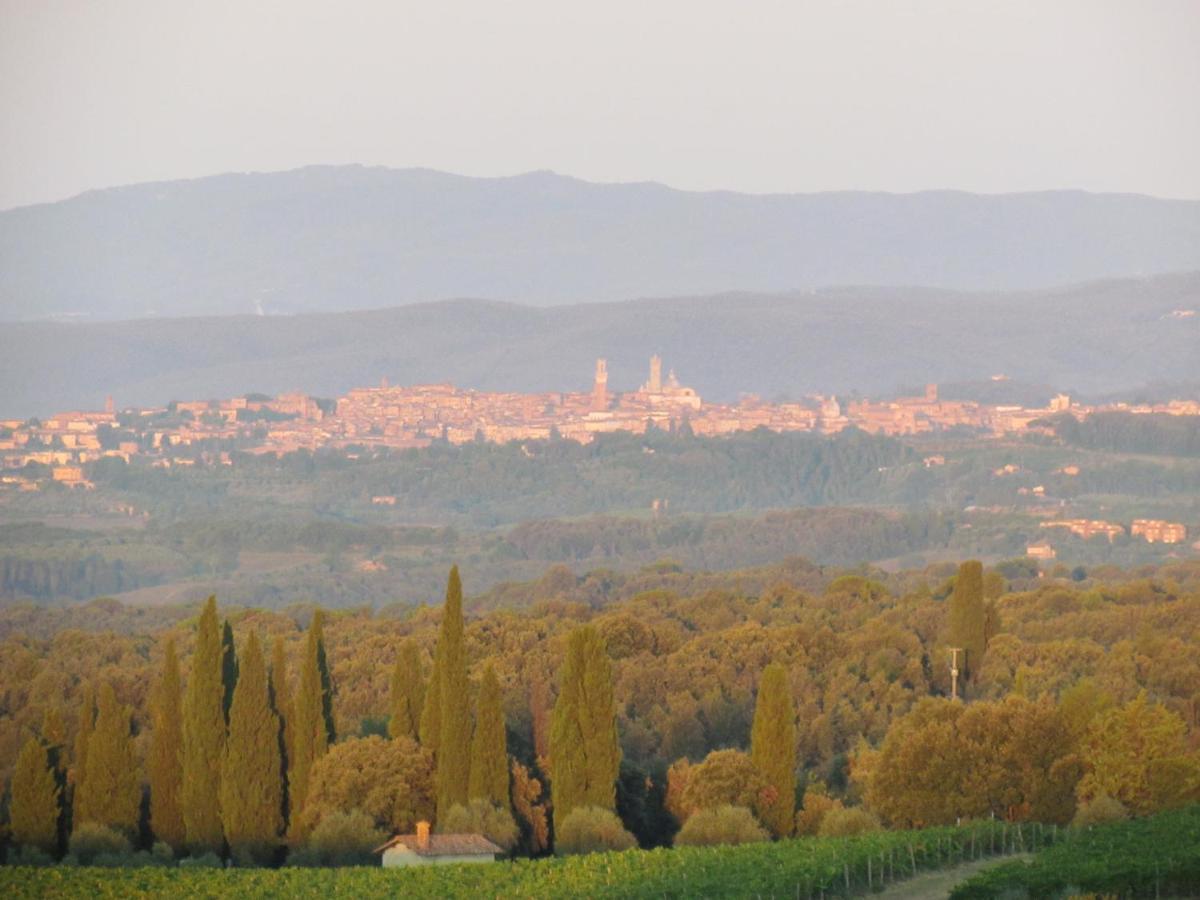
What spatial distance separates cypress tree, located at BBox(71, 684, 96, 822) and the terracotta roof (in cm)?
473

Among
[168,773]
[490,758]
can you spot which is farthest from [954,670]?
[168,773]

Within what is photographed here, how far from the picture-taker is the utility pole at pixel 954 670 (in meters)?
41.1

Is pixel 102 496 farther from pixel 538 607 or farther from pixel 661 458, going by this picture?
pixel 538 607

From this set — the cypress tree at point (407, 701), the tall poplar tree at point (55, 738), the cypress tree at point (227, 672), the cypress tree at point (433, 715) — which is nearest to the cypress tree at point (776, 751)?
the cypress tree at point (433, 715)

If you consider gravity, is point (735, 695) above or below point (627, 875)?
below

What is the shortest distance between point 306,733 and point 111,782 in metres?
2.46

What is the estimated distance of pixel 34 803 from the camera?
108 ft

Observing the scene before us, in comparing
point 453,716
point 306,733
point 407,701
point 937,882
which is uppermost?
point 453,716

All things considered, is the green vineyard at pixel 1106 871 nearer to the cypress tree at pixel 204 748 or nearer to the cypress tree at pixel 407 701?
the cypress tree at pixel 407 701

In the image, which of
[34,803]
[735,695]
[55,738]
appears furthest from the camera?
[735,695]

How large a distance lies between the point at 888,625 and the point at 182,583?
52465mm

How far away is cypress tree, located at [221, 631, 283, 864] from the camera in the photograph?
32.8 metres

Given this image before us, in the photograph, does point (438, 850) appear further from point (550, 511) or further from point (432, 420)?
point (432, 420)

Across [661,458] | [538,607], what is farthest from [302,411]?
[538,607]
